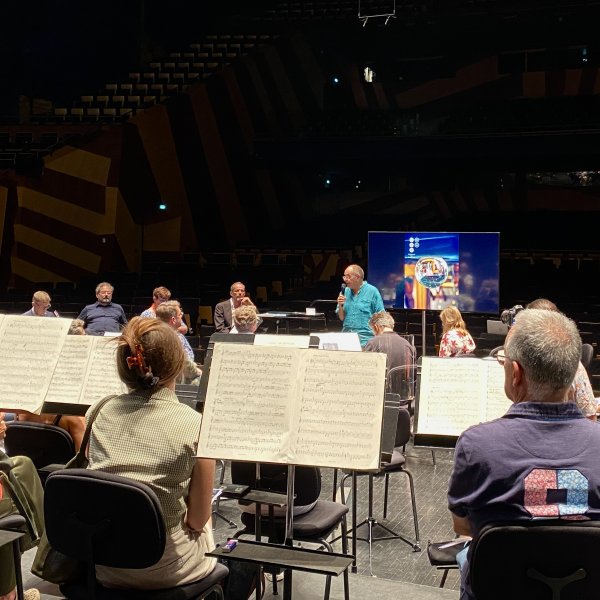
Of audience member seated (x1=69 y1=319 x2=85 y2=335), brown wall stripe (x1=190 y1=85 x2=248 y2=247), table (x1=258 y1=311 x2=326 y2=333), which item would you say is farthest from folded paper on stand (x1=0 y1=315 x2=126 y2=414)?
brown wall stripe (x1=190 y1=85 x2=248 y2=247)

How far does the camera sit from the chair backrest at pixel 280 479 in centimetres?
315

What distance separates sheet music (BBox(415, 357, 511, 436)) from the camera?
10.2 feet

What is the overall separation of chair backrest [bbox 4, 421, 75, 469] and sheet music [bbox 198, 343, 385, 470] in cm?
121

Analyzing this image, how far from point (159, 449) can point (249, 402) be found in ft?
1.23

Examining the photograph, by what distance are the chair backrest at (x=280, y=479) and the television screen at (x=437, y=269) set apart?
523 centimetres

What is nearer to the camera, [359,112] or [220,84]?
[220,84]

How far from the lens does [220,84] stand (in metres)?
16.7

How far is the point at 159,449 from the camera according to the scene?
2.33 meters

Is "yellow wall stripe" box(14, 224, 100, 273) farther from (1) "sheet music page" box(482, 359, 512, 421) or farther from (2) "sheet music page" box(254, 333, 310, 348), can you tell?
(1) "sheet music page" box(482, 359, 512, 421)

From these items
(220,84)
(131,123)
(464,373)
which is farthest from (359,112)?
(464,373)

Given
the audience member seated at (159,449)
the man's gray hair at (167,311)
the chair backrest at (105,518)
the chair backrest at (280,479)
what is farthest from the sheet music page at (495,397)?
the man's gray hair at (167,311)

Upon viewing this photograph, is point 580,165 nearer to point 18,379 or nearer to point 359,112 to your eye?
point 359,112

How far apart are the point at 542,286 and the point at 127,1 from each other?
37.4 ft

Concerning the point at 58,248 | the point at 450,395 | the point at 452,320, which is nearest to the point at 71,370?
the point at 450,395
